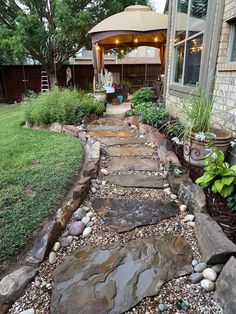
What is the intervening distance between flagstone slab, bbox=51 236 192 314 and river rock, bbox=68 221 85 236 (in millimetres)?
186

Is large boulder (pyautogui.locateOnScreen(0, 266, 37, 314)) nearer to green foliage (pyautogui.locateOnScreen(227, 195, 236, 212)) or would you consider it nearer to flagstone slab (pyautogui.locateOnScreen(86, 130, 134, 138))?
green foliage (pyautogui.locateOnScreen(227, 195, 236, 212))

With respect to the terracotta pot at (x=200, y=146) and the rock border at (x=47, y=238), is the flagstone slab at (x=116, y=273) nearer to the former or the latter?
the rock border at (x=47, y=238)

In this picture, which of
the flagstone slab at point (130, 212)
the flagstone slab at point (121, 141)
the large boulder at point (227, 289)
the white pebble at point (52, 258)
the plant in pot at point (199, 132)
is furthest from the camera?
the flagstone slab at point (121, 141)

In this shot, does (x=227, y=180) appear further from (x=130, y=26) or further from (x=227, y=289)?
(x=130, y=26)

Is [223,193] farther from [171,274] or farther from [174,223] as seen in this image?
[171,274]

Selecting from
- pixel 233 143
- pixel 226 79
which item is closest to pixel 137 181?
pixel 233 143

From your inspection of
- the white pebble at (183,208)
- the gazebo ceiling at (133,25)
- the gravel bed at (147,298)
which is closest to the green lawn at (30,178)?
the gravel bed at (147,298)

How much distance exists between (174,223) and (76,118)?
132 inches

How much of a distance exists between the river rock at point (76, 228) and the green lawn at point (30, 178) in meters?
0.23

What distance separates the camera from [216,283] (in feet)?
4.63

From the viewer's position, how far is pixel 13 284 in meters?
1.39

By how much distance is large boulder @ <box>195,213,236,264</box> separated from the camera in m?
1.50

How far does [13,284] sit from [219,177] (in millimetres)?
1765

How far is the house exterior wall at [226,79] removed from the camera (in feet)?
8.66
